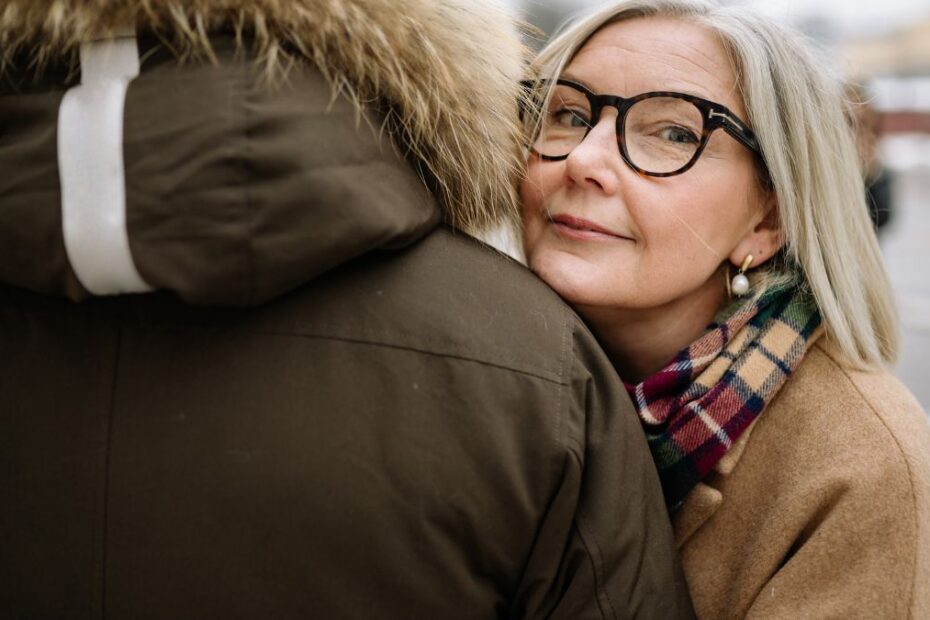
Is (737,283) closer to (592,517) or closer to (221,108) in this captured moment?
(592,517)

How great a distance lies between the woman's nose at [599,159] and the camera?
1.68 metres

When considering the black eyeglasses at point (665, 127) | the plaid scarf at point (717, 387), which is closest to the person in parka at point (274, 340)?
the plaid scarf at point (717, 387)

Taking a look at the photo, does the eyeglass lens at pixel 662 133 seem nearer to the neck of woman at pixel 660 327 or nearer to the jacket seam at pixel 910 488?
the neck of woman at pixel 660 327

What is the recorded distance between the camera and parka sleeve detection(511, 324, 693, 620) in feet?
4.23

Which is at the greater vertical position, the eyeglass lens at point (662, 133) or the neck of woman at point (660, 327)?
the eyeglass lens at point (662, 133)

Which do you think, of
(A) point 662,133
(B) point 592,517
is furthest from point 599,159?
(B) point 592,517

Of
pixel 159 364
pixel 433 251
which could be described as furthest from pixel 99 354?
pixel 433 251

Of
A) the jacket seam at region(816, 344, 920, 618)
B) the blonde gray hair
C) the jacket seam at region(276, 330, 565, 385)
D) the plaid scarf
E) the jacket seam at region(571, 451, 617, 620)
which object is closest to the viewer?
the jacket seam at region(276, 330, 565, 385)

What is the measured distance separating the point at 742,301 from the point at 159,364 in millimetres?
1225

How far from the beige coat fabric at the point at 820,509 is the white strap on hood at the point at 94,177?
3.92 feet

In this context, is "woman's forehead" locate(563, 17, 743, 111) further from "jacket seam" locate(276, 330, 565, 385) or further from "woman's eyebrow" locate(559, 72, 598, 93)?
"jacket seam" locate(276, 330, 565, 385)

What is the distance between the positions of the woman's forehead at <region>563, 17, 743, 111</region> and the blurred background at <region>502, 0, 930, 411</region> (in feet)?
0.59

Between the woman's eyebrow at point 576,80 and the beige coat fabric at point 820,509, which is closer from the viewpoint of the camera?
the beige coat fabric at point 820,509

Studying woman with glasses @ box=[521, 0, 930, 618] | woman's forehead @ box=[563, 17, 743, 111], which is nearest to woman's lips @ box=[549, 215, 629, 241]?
woman with glasses @ box=[521, 0, 930, 618]
